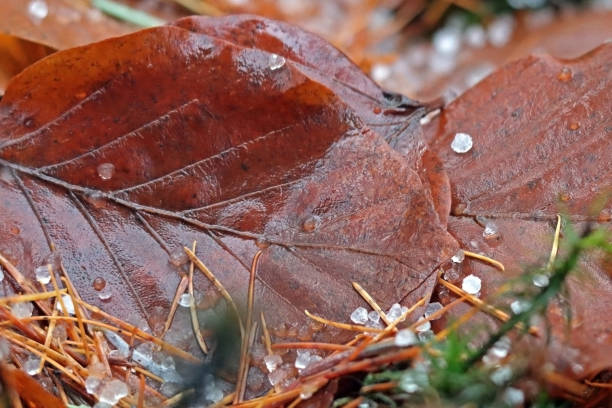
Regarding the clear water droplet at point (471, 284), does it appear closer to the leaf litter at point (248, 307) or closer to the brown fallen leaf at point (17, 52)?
the leaf litter at point (248, 307)

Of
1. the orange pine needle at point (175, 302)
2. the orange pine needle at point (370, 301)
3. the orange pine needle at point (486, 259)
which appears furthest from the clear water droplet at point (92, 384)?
the orange pine needle at point (486, 259)

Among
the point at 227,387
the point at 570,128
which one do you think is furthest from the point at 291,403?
the point at 570,128

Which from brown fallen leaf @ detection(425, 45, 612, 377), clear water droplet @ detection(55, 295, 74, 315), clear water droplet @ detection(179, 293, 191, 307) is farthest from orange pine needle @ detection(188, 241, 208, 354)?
brown fallen leaf @ detection(425, 45, 612, 377)

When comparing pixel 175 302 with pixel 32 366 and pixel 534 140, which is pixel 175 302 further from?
pixel 534 140

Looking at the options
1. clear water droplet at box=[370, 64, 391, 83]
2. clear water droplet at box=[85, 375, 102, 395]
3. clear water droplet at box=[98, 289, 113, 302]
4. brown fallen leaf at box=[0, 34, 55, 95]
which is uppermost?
brown fallen leaf at box=[0, 34, 55, 95]

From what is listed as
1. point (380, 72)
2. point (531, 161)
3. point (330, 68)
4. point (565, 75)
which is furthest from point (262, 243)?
point (380, 72)

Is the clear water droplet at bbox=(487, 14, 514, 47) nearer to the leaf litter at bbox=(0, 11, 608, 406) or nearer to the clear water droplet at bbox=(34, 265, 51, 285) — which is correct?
the leaf litter at bbox=(0, 11, 608, 406)
